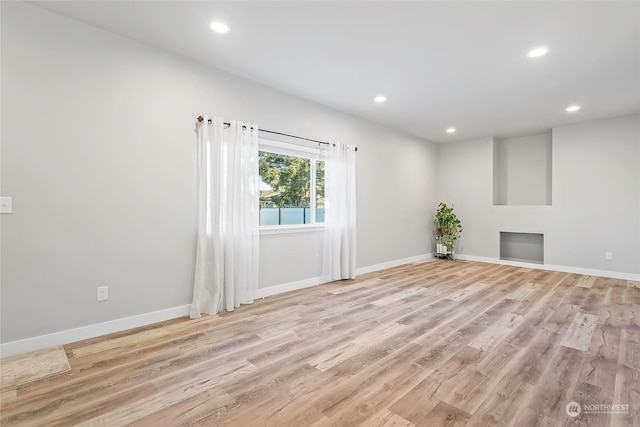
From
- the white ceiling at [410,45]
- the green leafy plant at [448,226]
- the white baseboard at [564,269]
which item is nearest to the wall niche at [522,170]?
the green leafy plant at [448,226]

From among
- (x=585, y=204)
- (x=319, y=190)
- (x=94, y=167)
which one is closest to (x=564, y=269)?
(x=585, y=204)

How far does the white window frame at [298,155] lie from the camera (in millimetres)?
3934

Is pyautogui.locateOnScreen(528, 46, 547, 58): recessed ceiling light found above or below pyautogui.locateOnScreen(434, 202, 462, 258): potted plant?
above

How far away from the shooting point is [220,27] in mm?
2650

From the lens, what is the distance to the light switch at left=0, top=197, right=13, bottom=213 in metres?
2.24

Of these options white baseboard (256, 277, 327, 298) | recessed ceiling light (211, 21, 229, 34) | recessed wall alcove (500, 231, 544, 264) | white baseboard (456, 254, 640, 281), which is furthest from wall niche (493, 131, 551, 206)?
recessed ceiling light (211, 21, 229, 34)

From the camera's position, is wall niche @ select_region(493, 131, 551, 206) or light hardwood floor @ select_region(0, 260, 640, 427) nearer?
light hardwood floor @ select_region(0, 260, 640, 427)

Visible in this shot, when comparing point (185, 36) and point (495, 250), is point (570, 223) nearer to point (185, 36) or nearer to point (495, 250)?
point (495, 250)

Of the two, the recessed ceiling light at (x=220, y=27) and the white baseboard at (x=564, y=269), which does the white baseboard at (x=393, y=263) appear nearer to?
the white baseboard at (x=564, y=269)

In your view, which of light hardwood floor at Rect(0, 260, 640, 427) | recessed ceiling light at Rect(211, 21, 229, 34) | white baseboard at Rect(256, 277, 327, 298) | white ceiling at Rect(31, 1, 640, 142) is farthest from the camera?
white baseboard at Rect(256, 277, 327, 298)

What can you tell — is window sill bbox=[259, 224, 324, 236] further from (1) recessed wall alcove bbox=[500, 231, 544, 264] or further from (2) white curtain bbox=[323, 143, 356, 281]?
(1) recessed wall alcove bbox=[500, 231, 544, 264]

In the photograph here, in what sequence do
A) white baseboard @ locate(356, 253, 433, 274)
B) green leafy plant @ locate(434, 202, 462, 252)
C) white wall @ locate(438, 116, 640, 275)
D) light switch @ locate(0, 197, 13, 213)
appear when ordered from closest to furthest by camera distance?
1. light switch @ locate(0, 197, 13, 213)
2. white wall @ locate(438, 116, 640, 275)
3. white baseboard @ locate(356, 253, 433, 274)
4. green leafy plant @ locate(434, 202, 462, 252)

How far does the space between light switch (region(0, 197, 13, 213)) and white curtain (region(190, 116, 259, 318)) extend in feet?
4.68

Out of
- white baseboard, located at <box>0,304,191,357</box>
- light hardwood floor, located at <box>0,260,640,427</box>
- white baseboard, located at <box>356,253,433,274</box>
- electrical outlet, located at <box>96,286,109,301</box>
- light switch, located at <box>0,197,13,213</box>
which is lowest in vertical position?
light hardwood floor, located at <box>0,260,640,427</box>
